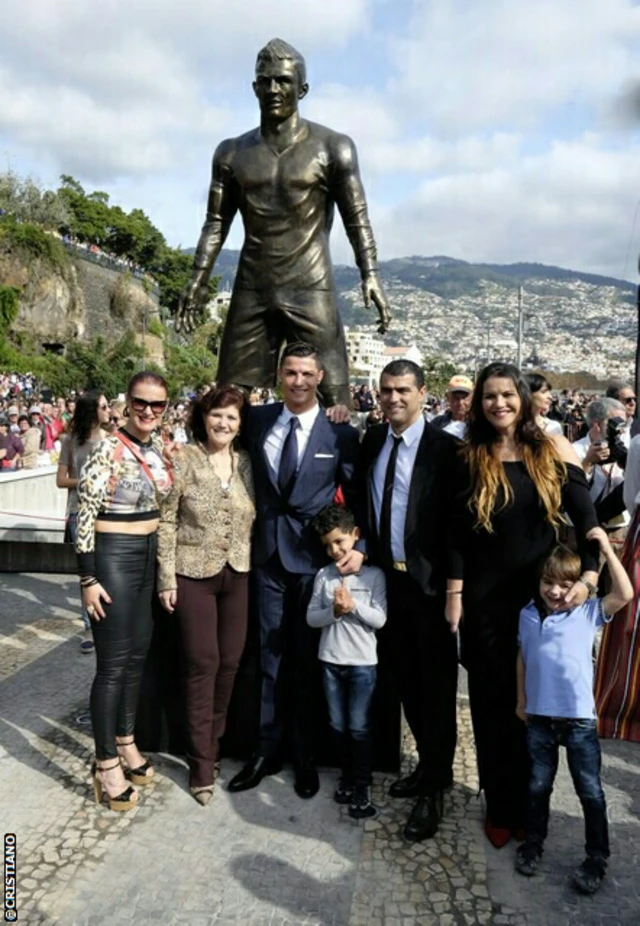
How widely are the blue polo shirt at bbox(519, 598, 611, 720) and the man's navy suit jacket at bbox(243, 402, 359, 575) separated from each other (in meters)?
0.99

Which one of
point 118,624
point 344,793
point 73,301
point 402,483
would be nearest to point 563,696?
point 402,483

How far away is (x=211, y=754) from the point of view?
3371 mm

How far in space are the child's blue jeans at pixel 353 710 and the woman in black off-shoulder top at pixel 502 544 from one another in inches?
18.4

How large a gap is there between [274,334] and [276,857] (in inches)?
129

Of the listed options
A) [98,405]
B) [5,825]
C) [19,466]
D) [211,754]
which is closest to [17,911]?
[5,825]

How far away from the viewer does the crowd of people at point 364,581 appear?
2.87 metres

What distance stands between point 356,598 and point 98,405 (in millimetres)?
3043

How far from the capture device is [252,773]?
11.3 feet

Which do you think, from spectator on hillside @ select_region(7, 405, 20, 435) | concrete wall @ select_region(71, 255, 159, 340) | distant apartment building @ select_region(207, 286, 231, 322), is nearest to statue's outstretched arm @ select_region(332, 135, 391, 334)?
spectator on hillside @ select_region(7, 405, 20, 435)

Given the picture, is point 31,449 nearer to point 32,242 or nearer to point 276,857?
point 276,857

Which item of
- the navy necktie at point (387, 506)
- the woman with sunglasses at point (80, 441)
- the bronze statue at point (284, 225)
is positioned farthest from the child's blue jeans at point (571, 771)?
the woman with sunglasses at point (80, 441)

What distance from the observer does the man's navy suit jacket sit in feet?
10.9

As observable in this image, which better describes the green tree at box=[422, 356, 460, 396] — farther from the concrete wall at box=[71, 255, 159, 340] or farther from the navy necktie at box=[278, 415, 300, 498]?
the navy necktie at box=[278, 415, 300, 498]

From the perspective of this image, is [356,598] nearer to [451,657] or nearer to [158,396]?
[451,657]
